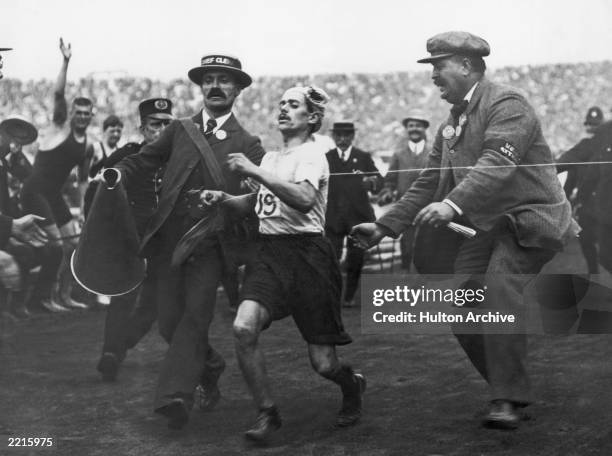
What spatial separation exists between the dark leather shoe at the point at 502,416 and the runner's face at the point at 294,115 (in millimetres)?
1302

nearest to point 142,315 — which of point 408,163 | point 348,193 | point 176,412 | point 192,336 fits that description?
point 192,336

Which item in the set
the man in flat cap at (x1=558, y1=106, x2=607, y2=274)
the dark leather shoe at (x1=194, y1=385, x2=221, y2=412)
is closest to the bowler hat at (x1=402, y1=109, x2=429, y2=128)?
the man in flat cap at (x1=558, y1=106, x2=607, y2=274)

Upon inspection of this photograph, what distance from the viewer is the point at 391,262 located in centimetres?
483

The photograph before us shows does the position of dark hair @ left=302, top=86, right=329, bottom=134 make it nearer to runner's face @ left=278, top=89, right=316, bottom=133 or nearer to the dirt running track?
runner's face @ left=278, top=89, right=316, bottom=133

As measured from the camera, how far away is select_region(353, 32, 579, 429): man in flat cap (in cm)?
420

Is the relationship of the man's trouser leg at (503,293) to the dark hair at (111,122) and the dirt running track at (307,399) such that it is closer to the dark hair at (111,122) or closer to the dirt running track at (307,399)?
the dirt running track at (307,399)

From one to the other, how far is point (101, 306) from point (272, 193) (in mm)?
1197

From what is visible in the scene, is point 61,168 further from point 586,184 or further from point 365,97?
point 586,184

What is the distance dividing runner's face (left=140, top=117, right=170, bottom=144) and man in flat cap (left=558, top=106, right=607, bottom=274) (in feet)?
5.80

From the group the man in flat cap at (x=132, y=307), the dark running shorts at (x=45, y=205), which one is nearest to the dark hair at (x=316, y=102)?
the man in flat cap at (x=132, y=307)

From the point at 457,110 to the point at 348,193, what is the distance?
2.22 feet

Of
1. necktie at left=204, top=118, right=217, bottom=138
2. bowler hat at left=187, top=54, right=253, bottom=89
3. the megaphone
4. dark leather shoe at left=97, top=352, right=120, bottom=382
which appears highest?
bowler hat at left=187, top=54, right=253, bottom=89

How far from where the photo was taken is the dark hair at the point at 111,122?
5.04 meters

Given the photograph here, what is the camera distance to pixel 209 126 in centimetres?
→ 466
